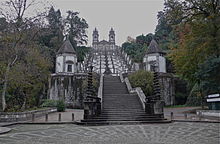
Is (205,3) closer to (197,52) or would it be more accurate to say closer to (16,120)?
(197,52)

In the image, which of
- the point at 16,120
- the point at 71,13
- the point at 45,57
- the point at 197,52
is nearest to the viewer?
the point at 16,120

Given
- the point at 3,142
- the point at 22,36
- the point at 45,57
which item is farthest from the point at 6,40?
the point at 3,142

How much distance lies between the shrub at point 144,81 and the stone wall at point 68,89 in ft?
26.3

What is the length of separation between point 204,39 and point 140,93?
7.58 metres

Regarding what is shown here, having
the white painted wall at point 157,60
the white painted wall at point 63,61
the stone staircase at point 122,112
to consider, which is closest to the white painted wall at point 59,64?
the white painted wall at point 63,61

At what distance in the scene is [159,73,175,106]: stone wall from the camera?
1337 inches

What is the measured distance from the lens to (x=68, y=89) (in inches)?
1309

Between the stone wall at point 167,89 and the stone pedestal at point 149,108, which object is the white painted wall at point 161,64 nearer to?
the stone wall at point 167,89

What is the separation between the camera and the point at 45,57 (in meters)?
25.7

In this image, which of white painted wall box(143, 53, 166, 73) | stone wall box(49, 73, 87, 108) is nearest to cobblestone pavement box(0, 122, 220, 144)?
stone wall box(49, 73, 87, 108)

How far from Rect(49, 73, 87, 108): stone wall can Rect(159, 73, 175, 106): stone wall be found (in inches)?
484

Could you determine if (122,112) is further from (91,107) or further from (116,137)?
(116,137)

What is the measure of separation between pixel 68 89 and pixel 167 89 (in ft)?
51.4

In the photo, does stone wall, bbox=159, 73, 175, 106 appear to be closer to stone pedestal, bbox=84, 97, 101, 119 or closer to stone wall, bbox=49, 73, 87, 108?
stone wall, bbox=49, 73, 87, 108
